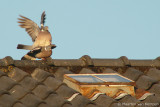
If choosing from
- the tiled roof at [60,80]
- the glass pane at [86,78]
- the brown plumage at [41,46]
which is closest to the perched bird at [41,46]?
the brown plumage at [41,46]

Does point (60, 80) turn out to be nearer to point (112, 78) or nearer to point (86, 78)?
point (86, 78)

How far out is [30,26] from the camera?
1279 centimetres

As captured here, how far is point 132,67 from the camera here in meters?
12.4

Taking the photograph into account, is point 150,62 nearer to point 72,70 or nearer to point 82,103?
point 72,70

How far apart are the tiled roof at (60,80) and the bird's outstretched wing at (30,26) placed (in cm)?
138

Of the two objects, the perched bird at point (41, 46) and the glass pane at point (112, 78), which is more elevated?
the perched bird at point (41, 46)

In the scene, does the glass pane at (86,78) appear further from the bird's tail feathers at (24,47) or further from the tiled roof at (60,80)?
the bird's tail feathers at (24,47)

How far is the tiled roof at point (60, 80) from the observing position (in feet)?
29.4

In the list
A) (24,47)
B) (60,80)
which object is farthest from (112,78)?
(24,47)

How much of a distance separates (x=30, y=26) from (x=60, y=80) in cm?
260

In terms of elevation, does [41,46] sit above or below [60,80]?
above

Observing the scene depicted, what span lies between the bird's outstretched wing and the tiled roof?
1.38 metres

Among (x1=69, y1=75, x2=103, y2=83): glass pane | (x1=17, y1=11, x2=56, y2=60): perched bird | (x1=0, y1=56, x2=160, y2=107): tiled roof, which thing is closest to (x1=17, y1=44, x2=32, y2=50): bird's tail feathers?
(x1=17, y1=11, x2=56, y2=60): perched bird

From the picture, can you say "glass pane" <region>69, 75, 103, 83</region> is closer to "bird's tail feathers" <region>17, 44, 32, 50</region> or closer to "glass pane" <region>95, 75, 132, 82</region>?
"glass pane" <region>95, 75, 132, 82</region>
